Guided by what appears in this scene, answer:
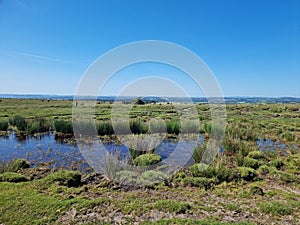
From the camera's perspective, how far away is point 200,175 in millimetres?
6270

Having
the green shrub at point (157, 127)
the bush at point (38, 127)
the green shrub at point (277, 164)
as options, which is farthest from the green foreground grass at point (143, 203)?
the bush at point (38, 127)

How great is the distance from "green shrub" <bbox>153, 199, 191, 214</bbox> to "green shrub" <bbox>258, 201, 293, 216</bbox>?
1.63m

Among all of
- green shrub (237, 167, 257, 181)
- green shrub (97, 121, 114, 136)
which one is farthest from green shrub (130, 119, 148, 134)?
green shrub (237, 167, 257, 181)

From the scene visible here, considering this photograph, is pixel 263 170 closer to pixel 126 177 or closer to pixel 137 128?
pixel 126 177

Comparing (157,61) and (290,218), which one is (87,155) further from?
(290,218)

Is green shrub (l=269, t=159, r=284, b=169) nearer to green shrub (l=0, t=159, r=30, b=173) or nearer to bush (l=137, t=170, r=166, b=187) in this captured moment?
bush (l=137, t=170, r=166, b=187)

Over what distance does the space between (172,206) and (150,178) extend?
1.57 metres

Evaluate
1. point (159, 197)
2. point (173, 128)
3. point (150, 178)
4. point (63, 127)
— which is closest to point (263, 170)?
point (150, 178)

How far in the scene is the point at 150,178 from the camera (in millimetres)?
5895

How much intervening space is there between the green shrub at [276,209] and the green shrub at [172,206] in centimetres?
163

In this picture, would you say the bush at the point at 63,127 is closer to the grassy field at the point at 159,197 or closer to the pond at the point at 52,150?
the pond at the point at 52,150

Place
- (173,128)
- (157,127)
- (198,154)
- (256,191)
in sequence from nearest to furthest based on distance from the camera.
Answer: (256,191) → (198,154) → (157,127) → (173,128)

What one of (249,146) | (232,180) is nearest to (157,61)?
(232,180)

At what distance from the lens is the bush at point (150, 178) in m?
5.68
